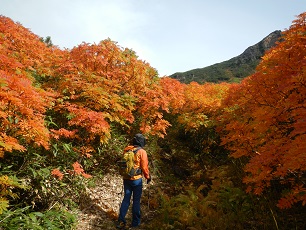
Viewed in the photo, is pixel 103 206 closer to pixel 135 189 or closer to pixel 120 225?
pixel 120 225

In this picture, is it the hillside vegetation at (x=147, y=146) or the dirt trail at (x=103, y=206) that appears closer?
the hillside vegetation at (x=147, y=146)

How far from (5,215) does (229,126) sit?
240 inches

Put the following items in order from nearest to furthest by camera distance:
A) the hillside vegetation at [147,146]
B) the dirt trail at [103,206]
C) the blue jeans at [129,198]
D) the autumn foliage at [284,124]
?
the autumn foliage at [284,124] < the hillside vegetation at [147,146] < the blue jeans at [129,198] < the dirt trail at [103,206]

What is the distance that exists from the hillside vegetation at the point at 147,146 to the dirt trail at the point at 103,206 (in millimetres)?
36

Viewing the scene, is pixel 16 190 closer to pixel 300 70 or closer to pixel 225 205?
pixel 225 205

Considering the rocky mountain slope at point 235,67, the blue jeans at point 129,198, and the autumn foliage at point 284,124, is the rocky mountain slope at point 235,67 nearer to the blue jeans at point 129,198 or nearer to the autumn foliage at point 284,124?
the autumn foliage at point 284,124

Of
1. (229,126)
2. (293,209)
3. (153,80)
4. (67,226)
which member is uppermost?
(153,80)

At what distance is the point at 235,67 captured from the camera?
43156 mm

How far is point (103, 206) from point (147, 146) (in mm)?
4097

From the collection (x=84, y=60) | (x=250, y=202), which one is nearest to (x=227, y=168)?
(x=250, y=202)

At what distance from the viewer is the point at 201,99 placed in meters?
11.7

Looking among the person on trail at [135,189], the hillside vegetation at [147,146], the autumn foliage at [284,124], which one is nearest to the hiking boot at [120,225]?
the person on trail at [135,189]

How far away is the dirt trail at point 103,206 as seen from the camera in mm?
5488

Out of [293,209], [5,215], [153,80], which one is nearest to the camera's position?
[5,215]
